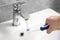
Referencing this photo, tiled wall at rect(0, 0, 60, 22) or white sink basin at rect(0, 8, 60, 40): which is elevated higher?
tiled wall at rect(0, 0, 60, 22)

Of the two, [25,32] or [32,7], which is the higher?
[32,7]

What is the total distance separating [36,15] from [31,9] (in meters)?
0.05

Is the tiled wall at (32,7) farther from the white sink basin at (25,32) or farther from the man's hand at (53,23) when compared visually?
the man's hand at (53,23)

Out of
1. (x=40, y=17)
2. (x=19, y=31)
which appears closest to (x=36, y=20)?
(x=40, y=17)

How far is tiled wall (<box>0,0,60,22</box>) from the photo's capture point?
0.76m

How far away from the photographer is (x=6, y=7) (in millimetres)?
755

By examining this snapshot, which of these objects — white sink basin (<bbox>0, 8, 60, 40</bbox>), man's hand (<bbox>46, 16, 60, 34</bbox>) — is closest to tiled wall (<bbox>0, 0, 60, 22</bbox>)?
white sink basin (<bbox>0, 8, 60, 40</bbox>)

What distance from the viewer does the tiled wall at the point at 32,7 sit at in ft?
2.49

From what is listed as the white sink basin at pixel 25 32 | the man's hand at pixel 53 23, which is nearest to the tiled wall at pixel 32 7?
the white sink basin at pixel 25 32

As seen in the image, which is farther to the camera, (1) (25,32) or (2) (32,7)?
(2) (32,7)

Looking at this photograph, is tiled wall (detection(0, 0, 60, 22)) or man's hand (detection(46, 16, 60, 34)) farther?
tiled wall (detection(0, 0, 60, 22))

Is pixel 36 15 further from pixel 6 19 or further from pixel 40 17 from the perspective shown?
pixel 6 19

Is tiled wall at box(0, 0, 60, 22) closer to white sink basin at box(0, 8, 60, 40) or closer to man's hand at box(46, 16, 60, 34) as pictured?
white sink basin at box(0, 8, 60, 40)

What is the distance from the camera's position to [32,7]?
33.8 inches
